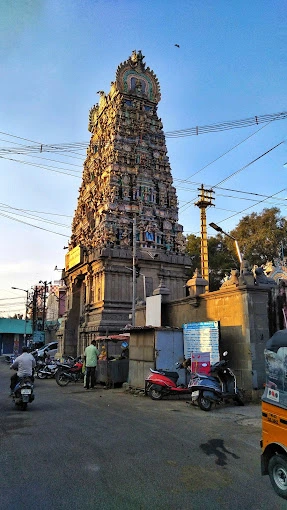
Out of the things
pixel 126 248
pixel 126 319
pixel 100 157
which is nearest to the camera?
pixel 126 319

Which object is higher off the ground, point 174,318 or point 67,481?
point 174,318

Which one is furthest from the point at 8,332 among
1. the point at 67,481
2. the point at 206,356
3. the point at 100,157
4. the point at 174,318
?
the point at 67,481

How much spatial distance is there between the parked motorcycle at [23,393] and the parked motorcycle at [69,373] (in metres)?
7.01

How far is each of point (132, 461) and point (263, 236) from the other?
114ft

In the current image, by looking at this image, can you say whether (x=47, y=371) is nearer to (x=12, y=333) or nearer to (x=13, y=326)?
(x=13, y=326)

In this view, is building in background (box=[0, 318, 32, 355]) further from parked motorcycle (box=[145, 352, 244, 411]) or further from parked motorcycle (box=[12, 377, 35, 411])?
parked motorcycle (box=[12, 377, 35, 411])

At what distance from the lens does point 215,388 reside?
9969 millimetres

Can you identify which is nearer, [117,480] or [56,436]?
[117,480]

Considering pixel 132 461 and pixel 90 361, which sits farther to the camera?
pixel 90 361

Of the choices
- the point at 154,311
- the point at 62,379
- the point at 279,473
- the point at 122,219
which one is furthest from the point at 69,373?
the point at 279,473

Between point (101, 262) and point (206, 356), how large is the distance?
49.0 feet

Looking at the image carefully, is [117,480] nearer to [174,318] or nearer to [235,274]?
[235,274]

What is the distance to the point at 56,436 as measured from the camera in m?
6.77

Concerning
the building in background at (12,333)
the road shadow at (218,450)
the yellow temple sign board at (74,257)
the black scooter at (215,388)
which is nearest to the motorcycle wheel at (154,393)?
the black scooter at (215,388)
